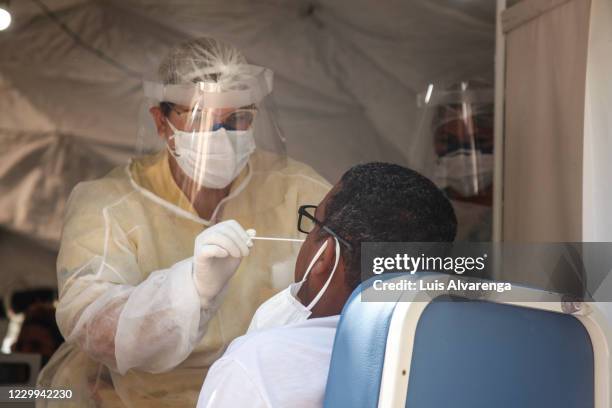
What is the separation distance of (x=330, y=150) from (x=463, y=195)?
566 millimetres

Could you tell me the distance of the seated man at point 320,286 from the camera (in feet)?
6.22

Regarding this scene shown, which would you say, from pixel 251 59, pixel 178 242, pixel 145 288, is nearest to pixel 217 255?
pixel 178 242

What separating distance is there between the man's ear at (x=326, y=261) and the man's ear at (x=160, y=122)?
0.63m

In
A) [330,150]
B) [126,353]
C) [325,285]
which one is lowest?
[126,353]

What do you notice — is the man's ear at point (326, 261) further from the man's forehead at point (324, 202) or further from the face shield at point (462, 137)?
the face shield at point (462, 137)

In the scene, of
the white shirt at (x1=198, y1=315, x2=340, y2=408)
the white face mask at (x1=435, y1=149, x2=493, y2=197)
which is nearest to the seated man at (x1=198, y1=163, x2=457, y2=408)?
the white shirt at (x1=198, y1=315, x2=340, y2=408)

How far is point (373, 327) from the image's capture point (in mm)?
1754

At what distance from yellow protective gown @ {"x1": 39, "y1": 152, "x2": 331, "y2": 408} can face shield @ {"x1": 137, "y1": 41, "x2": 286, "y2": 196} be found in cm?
5

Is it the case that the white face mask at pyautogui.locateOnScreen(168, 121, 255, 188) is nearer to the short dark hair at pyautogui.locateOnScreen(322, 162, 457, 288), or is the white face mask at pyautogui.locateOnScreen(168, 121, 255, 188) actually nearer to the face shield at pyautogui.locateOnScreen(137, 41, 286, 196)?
the face shield at pyautogui.locateOnScreen(137, 41, 286, 196)

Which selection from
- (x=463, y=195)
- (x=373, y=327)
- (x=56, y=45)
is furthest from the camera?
(x=463, y=195)

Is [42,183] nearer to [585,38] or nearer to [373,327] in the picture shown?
[373,327]

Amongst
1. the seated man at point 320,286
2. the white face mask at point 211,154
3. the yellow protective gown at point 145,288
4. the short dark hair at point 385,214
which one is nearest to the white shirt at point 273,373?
the seated man at point 320,286

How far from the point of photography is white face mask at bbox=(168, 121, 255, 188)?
2.58 metres

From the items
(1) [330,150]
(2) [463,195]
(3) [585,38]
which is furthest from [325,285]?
(3) [585,38]
